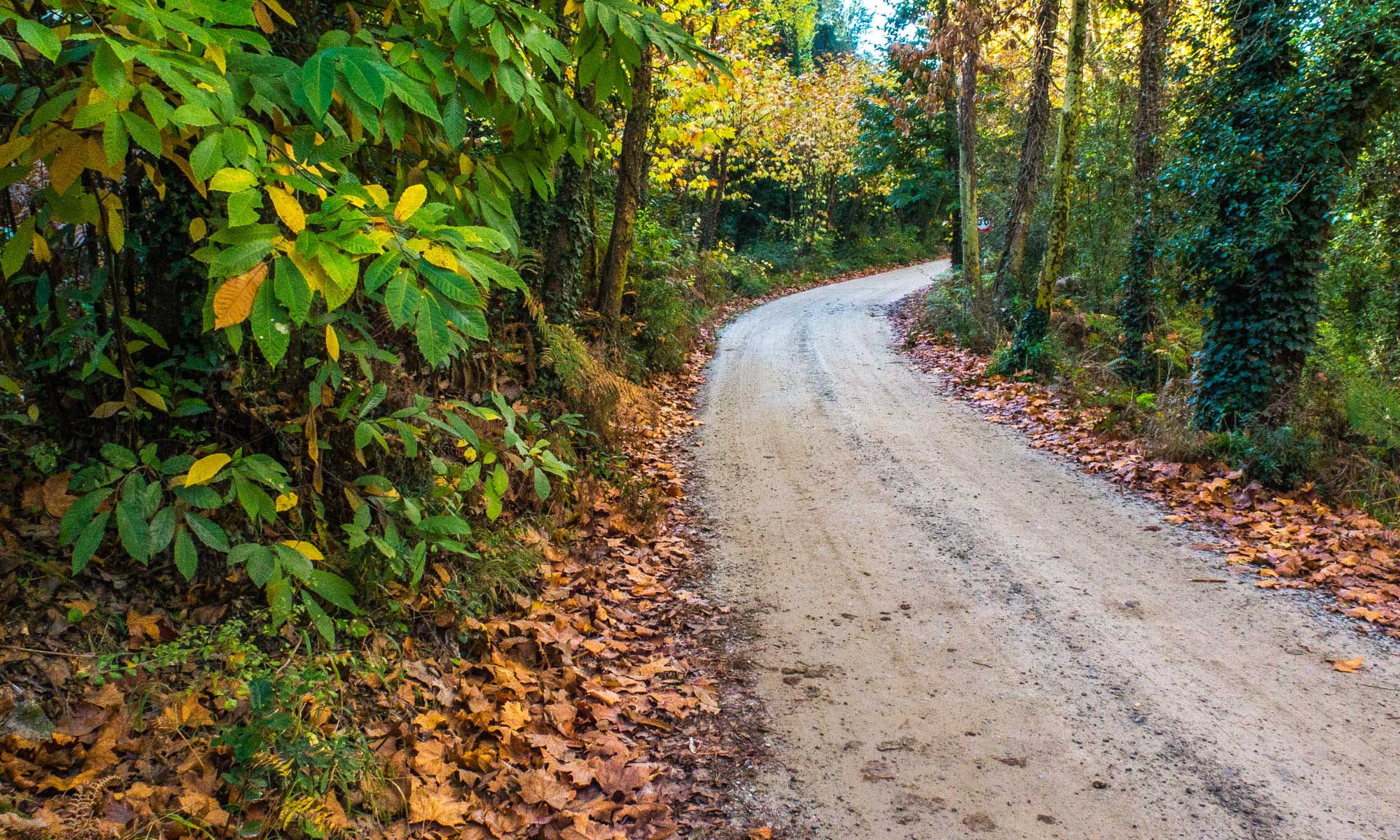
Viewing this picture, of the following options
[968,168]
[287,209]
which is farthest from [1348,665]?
[968,168]

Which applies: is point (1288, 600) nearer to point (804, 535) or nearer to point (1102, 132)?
point (804, 535)

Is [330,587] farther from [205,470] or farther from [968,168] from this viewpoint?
[968,168]

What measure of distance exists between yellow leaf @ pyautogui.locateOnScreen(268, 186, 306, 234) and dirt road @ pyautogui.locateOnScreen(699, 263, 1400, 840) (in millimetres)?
3206

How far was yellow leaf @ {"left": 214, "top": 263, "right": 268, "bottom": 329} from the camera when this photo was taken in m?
1.96

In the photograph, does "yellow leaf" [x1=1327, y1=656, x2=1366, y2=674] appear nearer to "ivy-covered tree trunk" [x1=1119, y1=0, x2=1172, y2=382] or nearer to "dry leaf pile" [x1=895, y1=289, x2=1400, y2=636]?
"dry leaf pile" [x1=895, y1=289, x2=1400, y2=636]

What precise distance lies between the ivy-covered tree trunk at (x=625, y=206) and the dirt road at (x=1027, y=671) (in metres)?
3.65

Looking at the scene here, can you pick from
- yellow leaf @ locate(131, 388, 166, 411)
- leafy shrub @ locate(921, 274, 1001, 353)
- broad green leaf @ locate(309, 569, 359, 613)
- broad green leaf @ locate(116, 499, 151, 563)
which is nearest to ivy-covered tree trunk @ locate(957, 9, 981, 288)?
leafy shrub @ locate(921, 274, 1001, 353)

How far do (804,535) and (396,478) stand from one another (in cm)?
365

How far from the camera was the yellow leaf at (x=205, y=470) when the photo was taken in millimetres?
2660

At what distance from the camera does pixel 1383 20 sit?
7051 millimetres

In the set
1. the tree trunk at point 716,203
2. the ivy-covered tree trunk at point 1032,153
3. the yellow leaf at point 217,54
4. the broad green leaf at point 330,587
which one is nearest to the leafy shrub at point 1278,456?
the broad green leaf at point 330,587

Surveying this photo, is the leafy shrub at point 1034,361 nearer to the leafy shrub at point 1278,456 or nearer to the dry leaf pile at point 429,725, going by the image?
the leafy shrub at point 1278,456

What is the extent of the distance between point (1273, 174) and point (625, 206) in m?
7.58

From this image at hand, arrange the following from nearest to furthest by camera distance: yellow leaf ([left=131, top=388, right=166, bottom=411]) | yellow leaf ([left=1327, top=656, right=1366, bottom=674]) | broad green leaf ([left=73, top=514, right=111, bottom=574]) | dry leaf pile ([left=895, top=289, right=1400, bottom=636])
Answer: broad green leaf ([left=73, top=514, right=111, bottom=574]) < yellow leaf ([left=131, top=388, right=166, bottom=411]) < yellow leaf ([left=1327, top=656, right=1366, bottom=674]) < dry leaf pile ([left=895, top=289, right=1400, bottom=636])
